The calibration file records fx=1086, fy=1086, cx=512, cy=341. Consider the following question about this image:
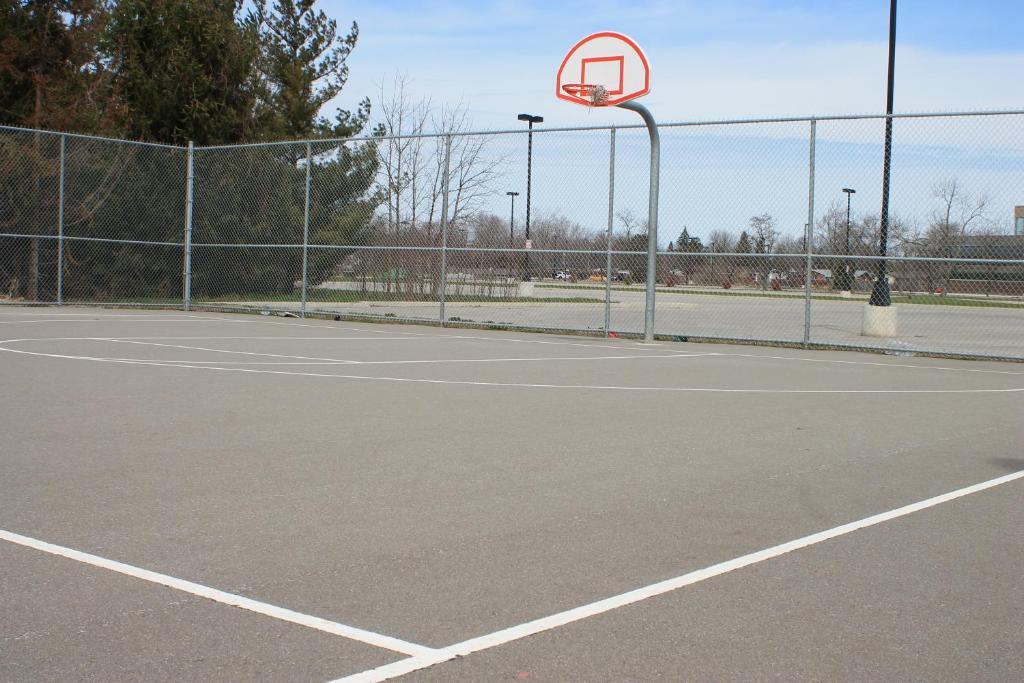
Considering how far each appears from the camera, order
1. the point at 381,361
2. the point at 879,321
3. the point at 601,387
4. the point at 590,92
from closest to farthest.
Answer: the point at 601,387 < the point at 381,361 < the point at 879,321 < the point at 590,92

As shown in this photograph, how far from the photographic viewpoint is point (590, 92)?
57.7 ft

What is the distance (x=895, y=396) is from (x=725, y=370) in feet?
8.81

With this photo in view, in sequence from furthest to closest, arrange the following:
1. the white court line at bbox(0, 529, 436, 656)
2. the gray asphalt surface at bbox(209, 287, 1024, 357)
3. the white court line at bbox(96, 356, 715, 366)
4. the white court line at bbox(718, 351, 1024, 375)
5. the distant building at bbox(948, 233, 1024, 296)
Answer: the gray asphalt surface at bbox(209, 287, 1024, 357) < the distant building at bbox(948, 233, 1024, 296) < the white court line at bbox(718, 351, 1024, 375) < the white court line at bbox(96, 356, 715, 366) < the white court line at bbox(0, 529, 436, 656)

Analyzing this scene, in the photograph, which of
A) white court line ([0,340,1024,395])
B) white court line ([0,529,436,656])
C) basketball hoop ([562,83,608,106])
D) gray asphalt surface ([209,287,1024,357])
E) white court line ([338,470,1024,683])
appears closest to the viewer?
white court line ([338,470,1024,683])

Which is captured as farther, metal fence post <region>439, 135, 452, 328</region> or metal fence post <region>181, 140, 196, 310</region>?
metal fence post <region>181, 140, 196, 310</region>

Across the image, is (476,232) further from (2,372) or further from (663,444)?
(663,444)

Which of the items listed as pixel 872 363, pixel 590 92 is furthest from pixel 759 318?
pixel 590 92

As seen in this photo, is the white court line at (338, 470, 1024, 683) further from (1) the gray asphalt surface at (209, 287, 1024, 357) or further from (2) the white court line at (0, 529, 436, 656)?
(1) the gray asphalt surface at (209, 287, 1024, 357)

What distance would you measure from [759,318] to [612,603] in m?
14.0

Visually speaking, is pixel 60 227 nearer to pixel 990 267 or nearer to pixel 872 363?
pixel 872 363

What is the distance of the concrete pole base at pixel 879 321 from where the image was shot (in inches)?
677

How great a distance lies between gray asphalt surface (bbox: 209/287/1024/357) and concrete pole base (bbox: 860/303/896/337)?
12cm

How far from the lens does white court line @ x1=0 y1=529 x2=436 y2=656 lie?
12.1ft

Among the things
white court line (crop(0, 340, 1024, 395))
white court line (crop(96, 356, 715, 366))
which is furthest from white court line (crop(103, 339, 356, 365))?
white court line (crop(0, 340, 1024, 395))
